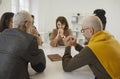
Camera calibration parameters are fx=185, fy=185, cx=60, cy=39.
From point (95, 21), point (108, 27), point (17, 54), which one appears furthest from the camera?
point (108, 27)

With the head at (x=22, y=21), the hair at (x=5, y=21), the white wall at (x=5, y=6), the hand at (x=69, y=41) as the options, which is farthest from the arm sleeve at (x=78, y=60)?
the white wall at (x=5, y=6)

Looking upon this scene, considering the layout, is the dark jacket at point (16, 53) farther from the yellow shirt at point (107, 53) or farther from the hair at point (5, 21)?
the hair at point (5, 21)

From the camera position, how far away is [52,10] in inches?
224

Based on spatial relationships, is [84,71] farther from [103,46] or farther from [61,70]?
[103,46]

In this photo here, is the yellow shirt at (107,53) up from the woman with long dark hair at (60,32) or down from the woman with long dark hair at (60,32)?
up

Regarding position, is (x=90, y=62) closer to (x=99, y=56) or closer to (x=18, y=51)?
(x=99, y=56)

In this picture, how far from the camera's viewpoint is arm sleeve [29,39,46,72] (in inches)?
60.1

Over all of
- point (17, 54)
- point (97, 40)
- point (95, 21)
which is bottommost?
point (17, 54)

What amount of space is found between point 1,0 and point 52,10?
7.13 feet

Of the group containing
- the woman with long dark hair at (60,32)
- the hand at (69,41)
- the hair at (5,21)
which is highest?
the hair at (5,21)

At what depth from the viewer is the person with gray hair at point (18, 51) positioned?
4.74 ft

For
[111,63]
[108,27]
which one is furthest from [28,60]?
[108,27]

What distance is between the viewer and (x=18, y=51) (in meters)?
1.46

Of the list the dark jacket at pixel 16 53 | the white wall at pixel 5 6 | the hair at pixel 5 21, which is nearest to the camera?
the dark jacket at pixel 16 53
